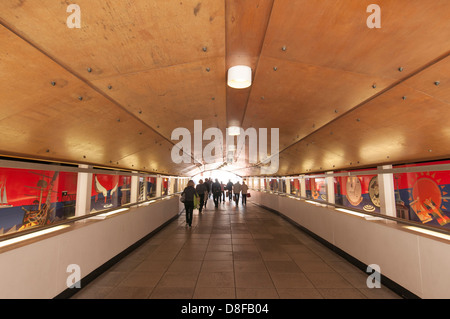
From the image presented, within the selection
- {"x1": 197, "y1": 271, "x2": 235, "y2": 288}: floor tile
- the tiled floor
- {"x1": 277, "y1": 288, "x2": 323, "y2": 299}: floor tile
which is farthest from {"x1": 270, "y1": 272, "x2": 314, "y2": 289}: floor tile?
{"x1": 197, "y1": 271, "x2": 235, "y2": 288}: floor tile

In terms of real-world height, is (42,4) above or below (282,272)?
above

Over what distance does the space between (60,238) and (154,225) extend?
13.2 feet

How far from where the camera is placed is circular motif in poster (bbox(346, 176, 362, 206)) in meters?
5.62

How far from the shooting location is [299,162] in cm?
743

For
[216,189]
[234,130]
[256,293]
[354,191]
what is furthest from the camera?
[216,189]

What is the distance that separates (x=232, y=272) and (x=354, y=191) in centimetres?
392

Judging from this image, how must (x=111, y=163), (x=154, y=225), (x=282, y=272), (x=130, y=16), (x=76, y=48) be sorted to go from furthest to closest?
(x=154, y=225)
(x=111, y=163)
(x=282, y=272)
(x=76, y=48)
(x=130, y=16)

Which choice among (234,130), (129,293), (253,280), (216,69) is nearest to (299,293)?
(253,280)

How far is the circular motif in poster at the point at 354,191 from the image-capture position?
562cm

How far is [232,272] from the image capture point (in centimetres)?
399

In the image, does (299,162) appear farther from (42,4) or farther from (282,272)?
(42,4)

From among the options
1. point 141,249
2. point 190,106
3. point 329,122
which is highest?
point 190,106

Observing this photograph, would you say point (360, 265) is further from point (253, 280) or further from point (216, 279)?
point (216, 279)

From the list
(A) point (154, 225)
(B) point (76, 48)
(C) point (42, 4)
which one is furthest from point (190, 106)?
(A) point (154, 225)
